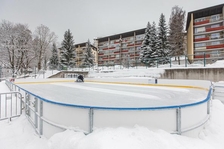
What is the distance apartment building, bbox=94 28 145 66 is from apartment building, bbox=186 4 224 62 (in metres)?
13.8

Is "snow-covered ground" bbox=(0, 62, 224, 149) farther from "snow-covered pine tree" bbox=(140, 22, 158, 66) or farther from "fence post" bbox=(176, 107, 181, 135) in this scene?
"snow-covered pine tree" bbox=(140, 22, 158, 66)

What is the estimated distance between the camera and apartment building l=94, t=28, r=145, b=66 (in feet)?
133

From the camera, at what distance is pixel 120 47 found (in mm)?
43906

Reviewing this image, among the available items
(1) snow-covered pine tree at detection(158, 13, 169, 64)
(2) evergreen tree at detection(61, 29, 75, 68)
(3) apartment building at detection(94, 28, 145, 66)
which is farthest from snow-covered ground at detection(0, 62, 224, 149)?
(3) apartment building at detection(94, 28, 145, 66)

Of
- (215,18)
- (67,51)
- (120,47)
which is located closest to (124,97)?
(67,51)

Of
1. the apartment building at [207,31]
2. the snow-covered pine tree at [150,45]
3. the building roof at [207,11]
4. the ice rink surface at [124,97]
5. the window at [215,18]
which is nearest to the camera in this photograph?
the ice rink surface at [124,97]

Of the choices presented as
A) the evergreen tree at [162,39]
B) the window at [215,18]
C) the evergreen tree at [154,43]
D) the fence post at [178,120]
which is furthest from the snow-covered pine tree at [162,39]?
the fence post at [178,120]

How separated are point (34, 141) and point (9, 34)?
23788 mm

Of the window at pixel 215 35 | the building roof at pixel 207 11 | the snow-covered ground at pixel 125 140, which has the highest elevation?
the building roof at pixel 207 11

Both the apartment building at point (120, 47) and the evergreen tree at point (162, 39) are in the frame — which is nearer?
the evergreen tree at point (162, 39)

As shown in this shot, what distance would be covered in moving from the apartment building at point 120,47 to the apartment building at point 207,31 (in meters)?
13.8

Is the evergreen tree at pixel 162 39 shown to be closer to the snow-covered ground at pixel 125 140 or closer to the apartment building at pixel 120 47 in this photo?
the apartment building at pixel 120 47

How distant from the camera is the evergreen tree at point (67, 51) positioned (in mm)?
28078

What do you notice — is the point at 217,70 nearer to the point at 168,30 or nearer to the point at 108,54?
the point at 168,30
